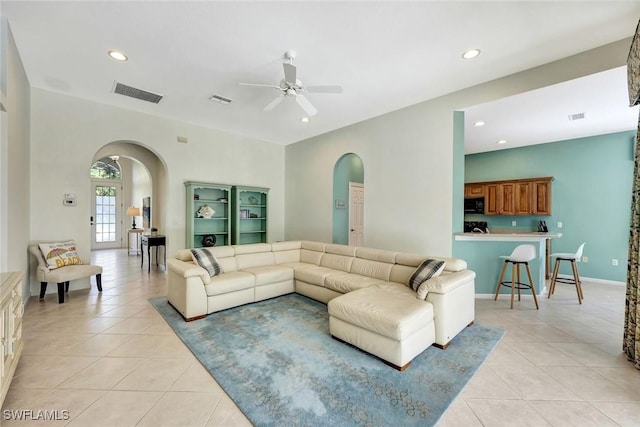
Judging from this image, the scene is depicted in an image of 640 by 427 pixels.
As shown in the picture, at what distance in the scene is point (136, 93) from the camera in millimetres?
4004

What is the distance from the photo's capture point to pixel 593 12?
7.64 feet

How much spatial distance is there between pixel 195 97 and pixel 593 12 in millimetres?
4700

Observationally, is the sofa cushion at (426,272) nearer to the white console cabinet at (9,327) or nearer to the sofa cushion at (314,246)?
the sofa cushion at (314,246)

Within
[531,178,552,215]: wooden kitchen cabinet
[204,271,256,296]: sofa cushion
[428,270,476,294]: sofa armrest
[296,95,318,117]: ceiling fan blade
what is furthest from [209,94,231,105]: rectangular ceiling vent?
[531,178,552,215]: wooden kitchen cabinet

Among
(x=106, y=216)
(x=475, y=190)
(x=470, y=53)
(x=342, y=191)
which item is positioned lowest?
(x=106, y=216)

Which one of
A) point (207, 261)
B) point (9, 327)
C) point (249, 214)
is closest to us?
point (9, 327)

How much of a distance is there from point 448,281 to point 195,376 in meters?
2.43

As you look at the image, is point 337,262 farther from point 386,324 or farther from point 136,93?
point 136,93

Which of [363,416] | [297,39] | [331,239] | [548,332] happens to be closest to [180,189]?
[331,239]

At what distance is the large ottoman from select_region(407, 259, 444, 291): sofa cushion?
22 centimetres

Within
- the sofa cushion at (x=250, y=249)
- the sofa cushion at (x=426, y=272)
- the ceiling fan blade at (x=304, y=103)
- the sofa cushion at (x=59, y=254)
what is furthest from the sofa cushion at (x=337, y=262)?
the sofa cushion at (x=59, y=254)

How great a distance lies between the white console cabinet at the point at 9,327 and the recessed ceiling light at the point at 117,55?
95.7 inches

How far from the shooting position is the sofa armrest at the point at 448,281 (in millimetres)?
2574

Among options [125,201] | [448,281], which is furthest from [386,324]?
[125,201]
